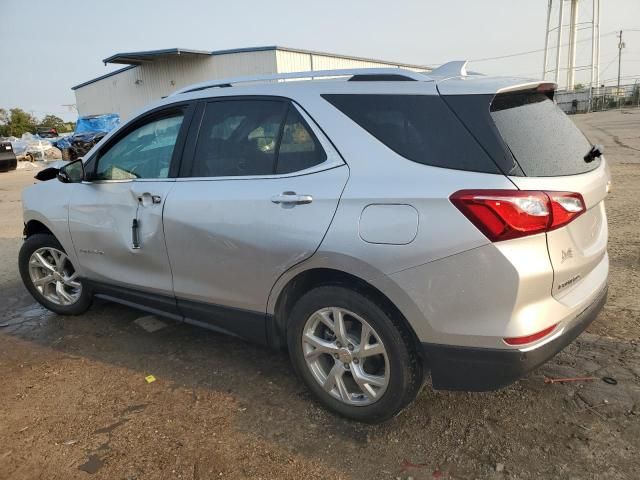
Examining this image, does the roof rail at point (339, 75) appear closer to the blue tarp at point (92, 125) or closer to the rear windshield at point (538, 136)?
the rear windshield at point (538, 136)

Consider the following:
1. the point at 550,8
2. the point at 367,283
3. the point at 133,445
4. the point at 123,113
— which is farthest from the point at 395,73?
the point at 550,8

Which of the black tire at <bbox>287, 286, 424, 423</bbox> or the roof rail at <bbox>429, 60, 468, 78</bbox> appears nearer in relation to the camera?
the black tire at <bbox>287, 286, 424, 423</bbox>

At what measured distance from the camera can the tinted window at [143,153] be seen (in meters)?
3.35

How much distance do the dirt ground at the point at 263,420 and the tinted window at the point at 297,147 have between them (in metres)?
1.37

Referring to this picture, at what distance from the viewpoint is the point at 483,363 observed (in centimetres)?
220

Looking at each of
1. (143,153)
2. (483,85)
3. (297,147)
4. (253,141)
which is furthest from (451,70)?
(143,153)

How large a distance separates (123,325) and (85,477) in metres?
1.89

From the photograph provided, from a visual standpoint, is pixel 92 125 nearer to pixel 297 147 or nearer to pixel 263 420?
pixel 297 147

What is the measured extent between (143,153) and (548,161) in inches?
104

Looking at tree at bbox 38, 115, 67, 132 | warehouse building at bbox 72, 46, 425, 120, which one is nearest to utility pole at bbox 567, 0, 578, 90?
warehouse building at bbox 72, 46, 425, 120

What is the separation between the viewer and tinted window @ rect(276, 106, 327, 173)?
8.56ft

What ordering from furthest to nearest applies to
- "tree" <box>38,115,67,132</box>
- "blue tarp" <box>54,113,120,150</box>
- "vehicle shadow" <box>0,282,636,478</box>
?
"tree" <box>38,115,67,132</box>
"blue tarp" <box>54,113,120,150</box>
"vehicle shadow" <box>0,282,636,478</box>

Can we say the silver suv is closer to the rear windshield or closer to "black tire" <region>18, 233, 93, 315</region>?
the rear windshield

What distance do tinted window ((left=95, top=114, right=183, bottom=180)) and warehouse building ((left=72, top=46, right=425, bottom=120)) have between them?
73.7 ft
